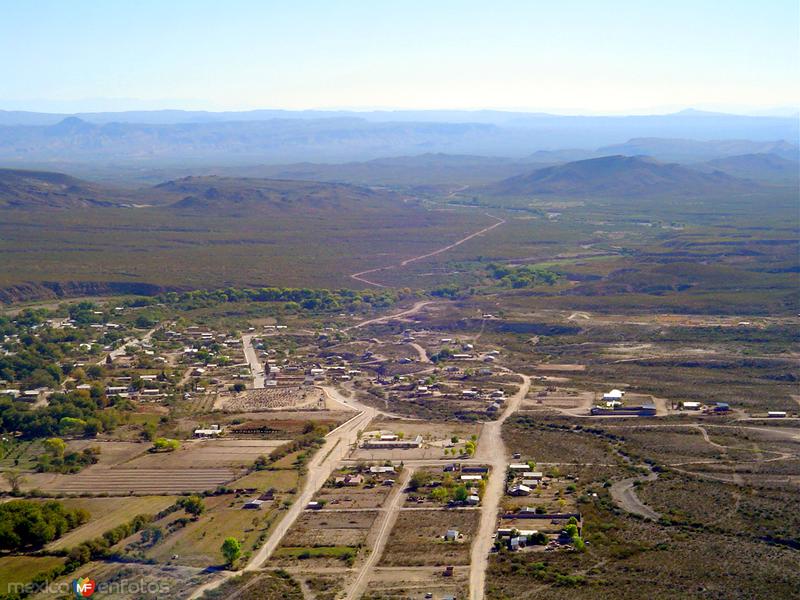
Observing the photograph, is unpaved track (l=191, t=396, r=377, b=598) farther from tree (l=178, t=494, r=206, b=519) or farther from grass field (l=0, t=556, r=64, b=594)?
grass field (l=0, t=556, r=64, b=594)

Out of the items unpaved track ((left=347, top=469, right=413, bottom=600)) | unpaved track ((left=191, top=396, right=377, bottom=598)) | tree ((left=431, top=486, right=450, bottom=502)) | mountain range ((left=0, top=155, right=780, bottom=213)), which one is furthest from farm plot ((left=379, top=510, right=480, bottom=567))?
mountain range ((left=0, top=155, right=780, bottom=213))

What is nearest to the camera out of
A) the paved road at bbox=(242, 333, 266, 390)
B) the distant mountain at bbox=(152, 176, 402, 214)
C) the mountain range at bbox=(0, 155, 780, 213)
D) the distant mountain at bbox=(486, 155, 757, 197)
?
the paved road at bbox=(242, 333, 266, 390)

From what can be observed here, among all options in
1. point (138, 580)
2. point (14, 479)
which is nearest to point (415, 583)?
point (138, 580)

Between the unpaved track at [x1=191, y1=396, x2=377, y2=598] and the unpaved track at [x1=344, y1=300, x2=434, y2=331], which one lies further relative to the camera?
the unpaved track at [x1=344, y1=300, x2=434, y2=331]

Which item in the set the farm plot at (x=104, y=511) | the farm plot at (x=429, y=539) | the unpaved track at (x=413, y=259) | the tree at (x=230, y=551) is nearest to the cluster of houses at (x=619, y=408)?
the farm plot at (x=429, y=539)

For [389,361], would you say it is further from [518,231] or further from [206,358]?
[518,231]

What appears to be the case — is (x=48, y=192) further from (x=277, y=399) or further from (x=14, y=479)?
(x=14, y=479)

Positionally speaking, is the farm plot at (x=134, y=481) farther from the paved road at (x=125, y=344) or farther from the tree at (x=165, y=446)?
the paved road at (x=125, y=344)
